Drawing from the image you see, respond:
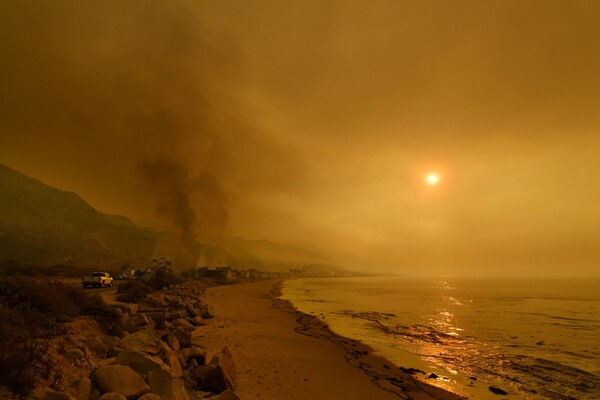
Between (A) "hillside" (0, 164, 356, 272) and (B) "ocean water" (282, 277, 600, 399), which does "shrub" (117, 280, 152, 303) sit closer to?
(B) "ocean water" (282, 277, 600, 399)

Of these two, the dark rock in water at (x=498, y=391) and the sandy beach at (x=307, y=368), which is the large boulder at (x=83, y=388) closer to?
the sandy beach at (x=307, y=368)

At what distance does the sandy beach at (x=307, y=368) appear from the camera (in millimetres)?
10312

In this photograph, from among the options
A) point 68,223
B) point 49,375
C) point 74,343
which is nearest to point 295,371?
point 74,343

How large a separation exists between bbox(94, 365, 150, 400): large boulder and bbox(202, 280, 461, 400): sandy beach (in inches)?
126

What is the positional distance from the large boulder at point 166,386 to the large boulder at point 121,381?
0.18 m

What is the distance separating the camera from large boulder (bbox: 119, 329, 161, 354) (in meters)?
9.45

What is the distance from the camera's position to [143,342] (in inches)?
387

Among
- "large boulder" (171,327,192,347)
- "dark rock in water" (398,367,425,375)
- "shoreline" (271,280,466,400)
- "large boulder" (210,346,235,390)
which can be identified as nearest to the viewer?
"large boulder" (210,346,235,390)

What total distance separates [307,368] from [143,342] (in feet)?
21.4

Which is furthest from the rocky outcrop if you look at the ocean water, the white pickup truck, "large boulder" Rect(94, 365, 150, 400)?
the white pickup truck

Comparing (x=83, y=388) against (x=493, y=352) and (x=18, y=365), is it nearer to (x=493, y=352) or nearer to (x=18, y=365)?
(x=18, y=365)

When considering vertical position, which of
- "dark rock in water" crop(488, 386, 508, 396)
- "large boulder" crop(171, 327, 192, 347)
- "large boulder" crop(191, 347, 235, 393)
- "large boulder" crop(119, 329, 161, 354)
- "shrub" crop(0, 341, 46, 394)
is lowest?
"dark rock in water" crop(488, 386, 508, 396)

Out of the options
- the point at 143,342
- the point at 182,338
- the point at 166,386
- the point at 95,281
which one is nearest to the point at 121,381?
the point at 166,386

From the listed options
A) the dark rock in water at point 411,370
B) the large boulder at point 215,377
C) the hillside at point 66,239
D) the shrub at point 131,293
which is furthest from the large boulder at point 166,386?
the hillside at point 66,239
